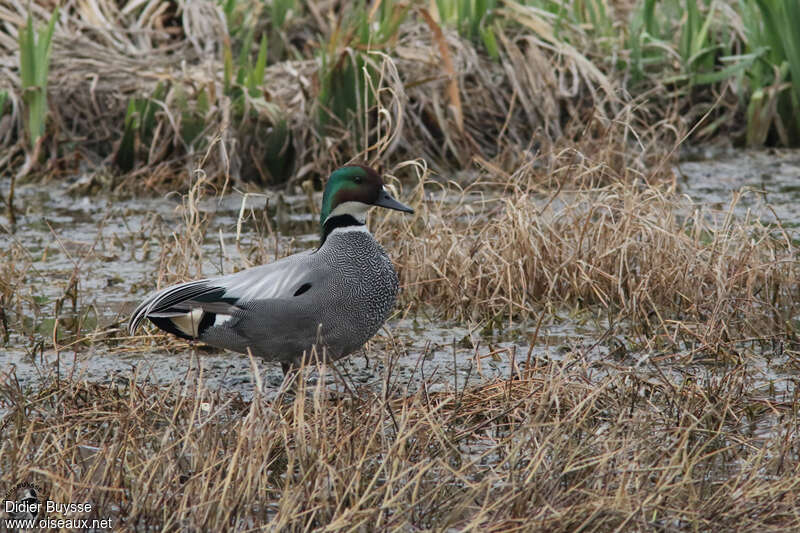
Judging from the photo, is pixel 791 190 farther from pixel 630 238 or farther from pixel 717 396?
pixel 717 396

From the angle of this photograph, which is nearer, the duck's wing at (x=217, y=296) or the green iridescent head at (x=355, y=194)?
the duck's wing at (x=217, y=296)

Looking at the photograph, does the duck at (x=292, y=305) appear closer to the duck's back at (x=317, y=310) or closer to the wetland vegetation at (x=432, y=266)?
the duck's back at (x=317, y=310)

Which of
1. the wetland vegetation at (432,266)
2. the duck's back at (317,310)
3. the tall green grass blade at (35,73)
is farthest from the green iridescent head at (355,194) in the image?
the tall green grass blade at (35,73)

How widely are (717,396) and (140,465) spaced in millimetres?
1773

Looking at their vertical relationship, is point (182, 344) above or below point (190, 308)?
below

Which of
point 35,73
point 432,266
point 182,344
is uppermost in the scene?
point 35,73

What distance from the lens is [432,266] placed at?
541 centimetres

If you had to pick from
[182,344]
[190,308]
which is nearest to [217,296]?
[190,308]

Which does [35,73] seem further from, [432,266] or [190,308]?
[190,308]

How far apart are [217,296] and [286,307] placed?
252 millimetres

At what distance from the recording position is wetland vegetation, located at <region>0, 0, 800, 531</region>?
3.16m

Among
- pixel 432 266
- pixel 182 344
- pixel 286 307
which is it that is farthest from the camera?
pixel 432 266

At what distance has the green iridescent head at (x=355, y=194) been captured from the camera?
438 centimetres

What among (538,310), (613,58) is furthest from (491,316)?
(613,58)
